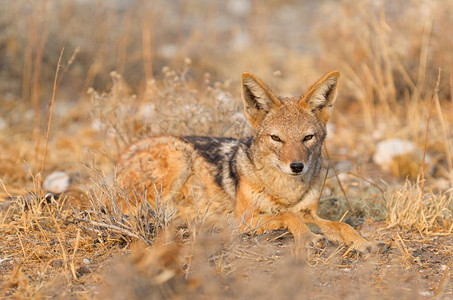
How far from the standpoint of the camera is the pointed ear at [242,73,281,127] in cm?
444

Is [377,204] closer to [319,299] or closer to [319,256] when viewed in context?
[319,256]

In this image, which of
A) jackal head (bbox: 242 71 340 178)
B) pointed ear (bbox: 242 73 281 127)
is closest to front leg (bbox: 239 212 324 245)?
jackal head (bbox: 242 71 340 178)

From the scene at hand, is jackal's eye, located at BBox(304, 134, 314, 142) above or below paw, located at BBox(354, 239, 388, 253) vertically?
above

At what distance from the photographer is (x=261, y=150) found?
4.53 meters

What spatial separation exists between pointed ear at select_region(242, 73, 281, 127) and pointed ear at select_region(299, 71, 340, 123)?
292 mm

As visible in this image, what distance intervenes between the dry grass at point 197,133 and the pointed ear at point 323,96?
743 millimetres

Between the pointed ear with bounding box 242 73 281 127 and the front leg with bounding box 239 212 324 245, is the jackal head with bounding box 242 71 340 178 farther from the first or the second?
the front leg with bounding box 239 212 324 245

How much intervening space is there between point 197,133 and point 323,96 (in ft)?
6.66

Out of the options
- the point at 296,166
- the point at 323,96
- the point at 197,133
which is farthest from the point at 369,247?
the point at 197,133

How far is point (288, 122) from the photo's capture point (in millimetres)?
4410

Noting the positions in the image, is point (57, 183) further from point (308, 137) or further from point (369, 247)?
point (369, 247)

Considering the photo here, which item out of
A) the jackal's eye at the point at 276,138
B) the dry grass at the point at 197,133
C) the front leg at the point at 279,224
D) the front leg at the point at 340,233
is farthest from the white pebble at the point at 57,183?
the front leg at the point at 340,233

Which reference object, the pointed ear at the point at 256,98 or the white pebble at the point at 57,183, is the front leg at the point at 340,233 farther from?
the white pebble at the point at 57,183

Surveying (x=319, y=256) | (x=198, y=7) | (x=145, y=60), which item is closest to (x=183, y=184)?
(x=319, y=256)
